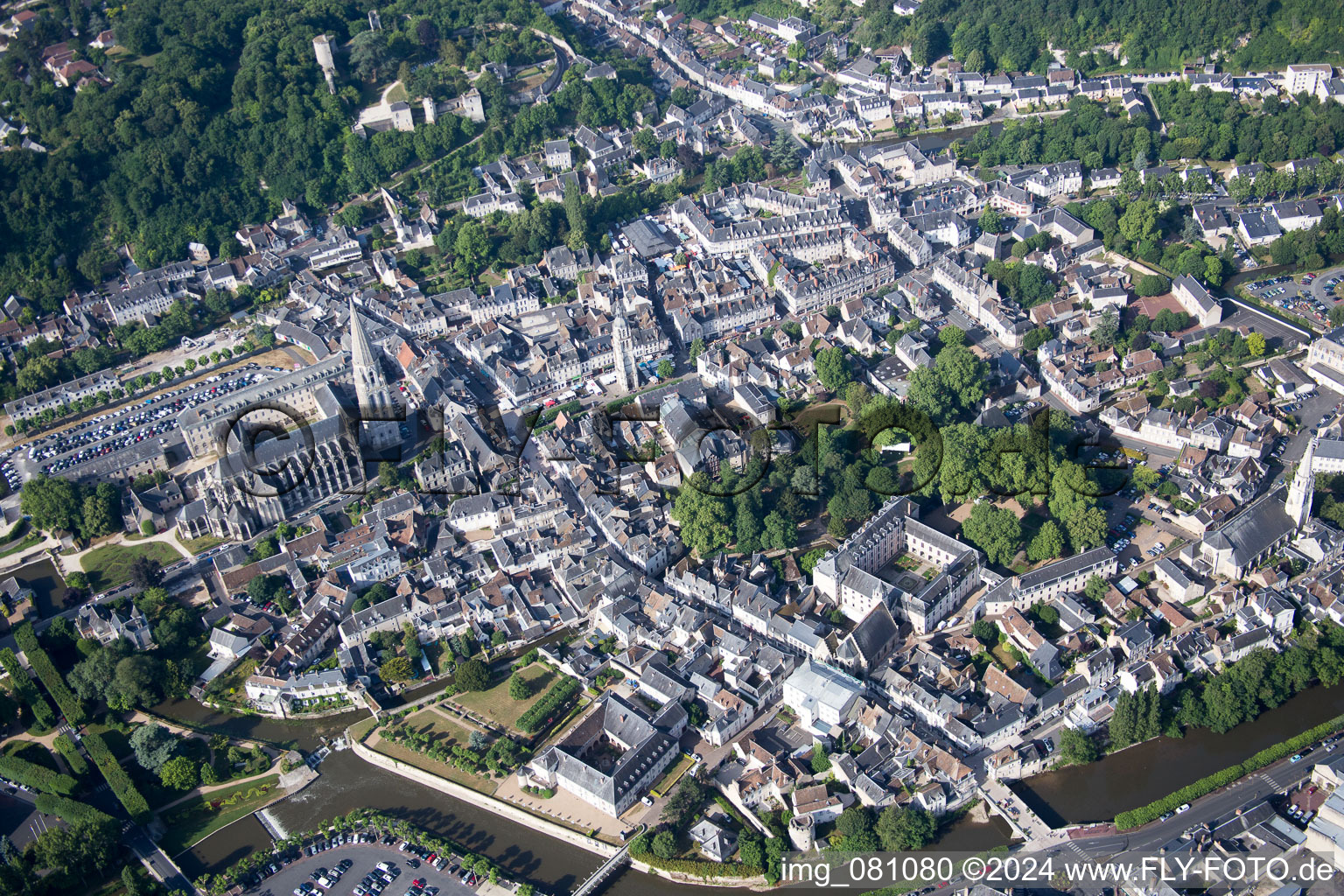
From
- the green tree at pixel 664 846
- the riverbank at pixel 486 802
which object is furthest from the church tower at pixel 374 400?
the green tree at pixel 664 846

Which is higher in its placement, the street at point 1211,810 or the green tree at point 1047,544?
the green tree at point 1047,544

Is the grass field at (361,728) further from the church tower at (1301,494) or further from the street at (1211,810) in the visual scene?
the church tower at (1301,494)

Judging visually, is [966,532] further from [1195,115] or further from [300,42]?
[300,42]

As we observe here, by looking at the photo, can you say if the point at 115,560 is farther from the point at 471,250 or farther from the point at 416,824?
the point at 471,250

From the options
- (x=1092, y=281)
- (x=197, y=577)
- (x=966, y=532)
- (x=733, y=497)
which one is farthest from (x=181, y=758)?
(x=1092, y=281)

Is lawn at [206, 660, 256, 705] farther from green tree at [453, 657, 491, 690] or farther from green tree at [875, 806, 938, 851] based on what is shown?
green tree at [875, 806, 938, 851]

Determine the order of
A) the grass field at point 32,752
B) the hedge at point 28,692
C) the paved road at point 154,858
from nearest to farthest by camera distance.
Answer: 1. the paved road at point 154,858
2. the grass field at point 32,752
3. the hedge at point 28,692

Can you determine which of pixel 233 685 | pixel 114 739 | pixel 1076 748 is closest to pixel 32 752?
pixel 114 739

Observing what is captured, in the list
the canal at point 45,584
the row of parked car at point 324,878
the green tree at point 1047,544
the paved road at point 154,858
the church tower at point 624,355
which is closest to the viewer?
the row of parked car at point 324,878
